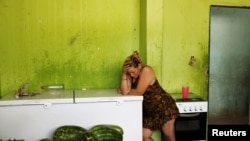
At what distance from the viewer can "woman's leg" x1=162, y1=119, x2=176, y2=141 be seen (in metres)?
2.61

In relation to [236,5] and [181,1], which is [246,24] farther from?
[181,1]

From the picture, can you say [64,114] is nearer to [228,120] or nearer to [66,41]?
[66,41]

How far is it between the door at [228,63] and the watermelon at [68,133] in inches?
78.8

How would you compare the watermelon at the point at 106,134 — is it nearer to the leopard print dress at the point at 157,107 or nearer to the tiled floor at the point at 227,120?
the leopard print dress at the point at 157,107

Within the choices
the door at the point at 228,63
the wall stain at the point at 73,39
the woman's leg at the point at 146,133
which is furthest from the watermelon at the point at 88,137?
the door at the point at 228,63

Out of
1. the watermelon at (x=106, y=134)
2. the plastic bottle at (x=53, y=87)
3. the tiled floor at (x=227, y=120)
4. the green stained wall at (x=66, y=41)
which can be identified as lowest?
the tiled floor at (x=227, y=120)

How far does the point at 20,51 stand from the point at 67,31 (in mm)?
595

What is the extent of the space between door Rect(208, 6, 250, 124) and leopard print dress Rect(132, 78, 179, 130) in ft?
3.38

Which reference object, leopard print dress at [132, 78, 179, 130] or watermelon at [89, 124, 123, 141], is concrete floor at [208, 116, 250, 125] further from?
watermelon at [89, 124, 123, 141]

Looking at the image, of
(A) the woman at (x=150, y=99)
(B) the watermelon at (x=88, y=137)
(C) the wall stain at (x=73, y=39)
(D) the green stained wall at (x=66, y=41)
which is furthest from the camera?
(C) the wall stain at (x=73, y=39)

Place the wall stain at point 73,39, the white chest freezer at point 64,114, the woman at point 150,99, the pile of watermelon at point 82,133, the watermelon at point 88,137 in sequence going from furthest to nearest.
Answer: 1. the wall stain at point 73,39
2. the woman at point 150,99
3. the white chest freezer at point 64,114
4. the pile of watermelon at point 82,133
5. the watermelon at point 88,137

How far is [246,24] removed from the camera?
3.37m

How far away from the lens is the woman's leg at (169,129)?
2611mm

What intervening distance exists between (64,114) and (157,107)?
0.94m
